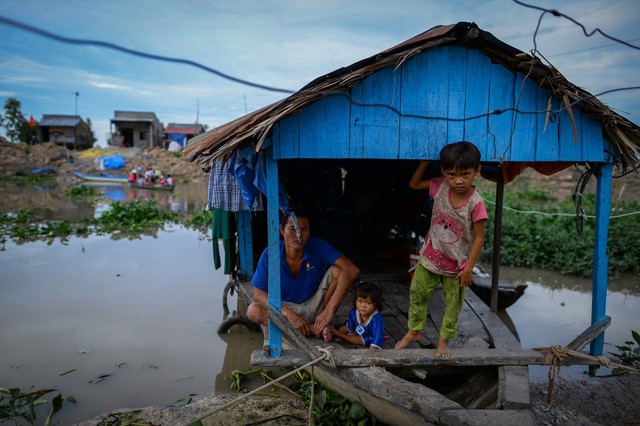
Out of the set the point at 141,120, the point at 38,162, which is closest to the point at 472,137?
the point at 38,162

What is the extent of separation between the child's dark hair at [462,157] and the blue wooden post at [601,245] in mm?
1402

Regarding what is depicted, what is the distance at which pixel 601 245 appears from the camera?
138 inches

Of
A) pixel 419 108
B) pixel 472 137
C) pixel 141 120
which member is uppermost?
pixel 141 120

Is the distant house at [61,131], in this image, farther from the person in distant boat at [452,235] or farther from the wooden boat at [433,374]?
the person in distant boat at [452,235]

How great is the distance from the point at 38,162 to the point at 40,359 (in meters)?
32.0

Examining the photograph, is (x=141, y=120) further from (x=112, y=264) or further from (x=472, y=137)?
(x=472, y=137)

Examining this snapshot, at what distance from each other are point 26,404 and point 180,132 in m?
44.3

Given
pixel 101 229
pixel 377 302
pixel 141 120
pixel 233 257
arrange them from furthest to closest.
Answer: pixel 141 120 < pixel 101 229 < pixel 233 257 < pixel 377 302

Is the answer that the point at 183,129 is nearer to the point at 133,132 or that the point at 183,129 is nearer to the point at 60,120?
the point at 133,132

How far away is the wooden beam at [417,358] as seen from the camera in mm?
3100

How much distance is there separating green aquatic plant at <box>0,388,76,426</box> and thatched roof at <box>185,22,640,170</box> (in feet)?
9.90

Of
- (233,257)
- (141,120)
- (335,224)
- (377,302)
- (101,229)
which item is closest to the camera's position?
(377,302)

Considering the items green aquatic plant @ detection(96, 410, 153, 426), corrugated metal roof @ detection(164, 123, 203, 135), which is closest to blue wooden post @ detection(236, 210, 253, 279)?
green aquatic plant @ detection(96, 410, 153, 426)

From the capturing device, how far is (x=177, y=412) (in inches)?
158
